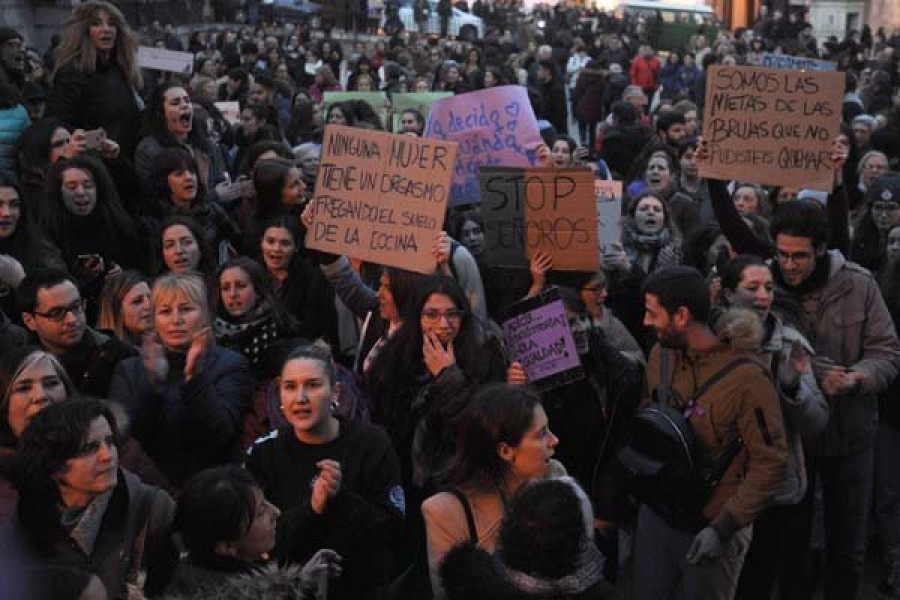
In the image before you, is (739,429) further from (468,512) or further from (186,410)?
(186,410)

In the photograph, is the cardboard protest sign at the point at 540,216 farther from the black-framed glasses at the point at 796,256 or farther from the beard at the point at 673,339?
the beard at the point at 673,339

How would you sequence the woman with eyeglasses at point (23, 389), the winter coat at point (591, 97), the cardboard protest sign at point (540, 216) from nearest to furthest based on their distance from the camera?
the woman with eyeglasses at point (23, 389), the cardboard protest sign at point (540, 216), the winter coat at point (591, 97)

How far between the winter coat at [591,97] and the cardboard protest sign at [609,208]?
449 inches

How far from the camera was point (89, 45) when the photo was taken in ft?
26.2

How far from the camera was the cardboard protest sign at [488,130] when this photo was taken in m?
Result: 7.68

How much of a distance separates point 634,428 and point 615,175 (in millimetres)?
7224

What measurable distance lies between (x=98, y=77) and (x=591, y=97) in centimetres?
1095

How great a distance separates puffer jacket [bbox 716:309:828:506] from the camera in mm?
4559

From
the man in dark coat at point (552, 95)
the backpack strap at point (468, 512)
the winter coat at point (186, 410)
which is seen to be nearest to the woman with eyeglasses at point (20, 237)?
the winter coat at point (186, 410)

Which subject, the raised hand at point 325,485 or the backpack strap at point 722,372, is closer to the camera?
the raised hand at point 325,485

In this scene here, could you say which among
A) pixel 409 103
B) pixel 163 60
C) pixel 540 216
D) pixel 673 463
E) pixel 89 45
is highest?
pixel 89 45

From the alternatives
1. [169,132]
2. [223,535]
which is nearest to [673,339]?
[223,535]

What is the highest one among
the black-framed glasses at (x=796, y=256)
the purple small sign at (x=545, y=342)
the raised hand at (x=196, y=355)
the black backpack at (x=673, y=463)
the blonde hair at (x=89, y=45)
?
the blonde hair at (x=89, y=45)

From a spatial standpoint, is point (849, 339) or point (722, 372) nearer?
point (722, 372)
